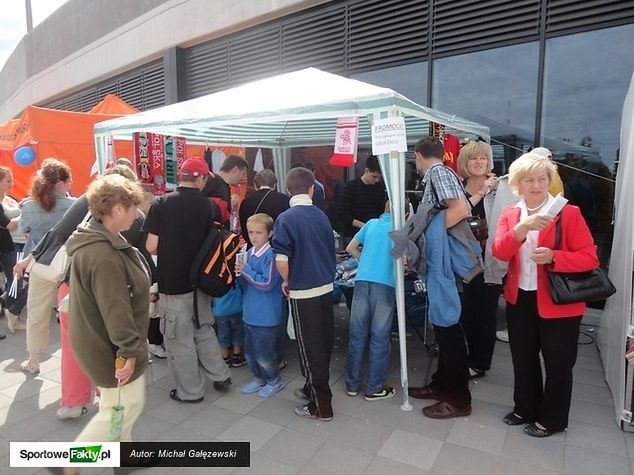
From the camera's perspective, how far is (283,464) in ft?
8.46

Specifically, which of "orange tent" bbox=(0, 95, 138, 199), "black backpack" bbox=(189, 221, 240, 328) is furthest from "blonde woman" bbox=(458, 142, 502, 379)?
"orange tent" bbox=(0, 95, 138, 199)

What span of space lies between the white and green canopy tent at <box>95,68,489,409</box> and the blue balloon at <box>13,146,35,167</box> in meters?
1.96

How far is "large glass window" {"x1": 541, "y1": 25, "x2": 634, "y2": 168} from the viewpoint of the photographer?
16.3 ft

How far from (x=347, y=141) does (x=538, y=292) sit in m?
1.64

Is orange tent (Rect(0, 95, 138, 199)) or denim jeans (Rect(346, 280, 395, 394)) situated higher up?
orange tent (Rect(0, 95, 138, 199))

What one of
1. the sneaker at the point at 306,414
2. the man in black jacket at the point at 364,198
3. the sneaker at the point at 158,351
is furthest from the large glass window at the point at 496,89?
the sneaker at the point at 158,351

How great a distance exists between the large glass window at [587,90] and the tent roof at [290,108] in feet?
2.78

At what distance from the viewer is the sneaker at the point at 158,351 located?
4.22 m

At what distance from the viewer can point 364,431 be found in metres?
2.91

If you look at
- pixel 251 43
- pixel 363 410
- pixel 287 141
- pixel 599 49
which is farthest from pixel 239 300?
pixel 251 43

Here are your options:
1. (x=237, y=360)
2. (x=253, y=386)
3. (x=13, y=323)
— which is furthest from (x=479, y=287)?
(x=13, y=323)

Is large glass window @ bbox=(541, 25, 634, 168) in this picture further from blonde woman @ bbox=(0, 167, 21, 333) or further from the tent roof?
blonde woman @ bbox=(0, 167, 21, 333)

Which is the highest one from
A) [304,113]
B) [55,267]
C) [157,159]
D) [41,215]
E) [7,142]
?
[7,142]

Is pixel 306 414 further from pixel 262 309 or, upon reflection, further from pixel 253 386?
pixel 262 309
